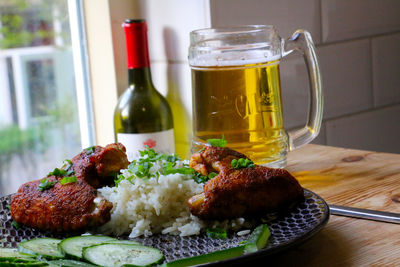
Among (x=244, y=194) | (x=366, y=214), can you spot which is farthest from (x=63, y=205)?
(x=366, y=214)

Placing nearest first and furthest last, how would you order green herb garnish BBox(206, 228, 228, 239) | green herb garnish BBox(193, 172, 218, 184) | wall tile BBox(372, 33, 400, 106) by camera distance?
green herb garnish BBox(206, 228, 228, 239), green herb garnish BBox(193, 172, 218, 184), wall tile BBox(372, 33, 400, 106)

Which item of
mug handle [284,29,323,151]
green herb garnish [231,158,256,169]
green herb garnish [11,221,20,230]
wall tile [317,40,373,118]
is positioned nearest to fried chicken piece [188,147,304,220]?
green herb garnish [231,158,256,169]

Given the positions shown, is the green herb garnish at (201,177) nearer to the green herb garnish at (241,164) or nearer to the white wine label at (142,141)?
the green herb garnish at (241,164)

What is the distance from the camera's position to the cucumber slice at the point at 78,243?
692mm

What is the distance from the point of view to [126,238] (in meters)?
0.80

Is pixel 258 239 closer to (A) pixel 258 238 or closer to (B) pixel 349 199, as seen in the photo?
(A) pixel 258 238

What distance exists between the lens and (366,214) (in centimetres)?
86

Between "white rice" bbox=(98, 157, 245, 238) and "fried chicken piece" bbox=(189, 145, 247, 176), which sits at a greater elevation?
"fried chicken piece" bbox=(189, 145, 247, 176)

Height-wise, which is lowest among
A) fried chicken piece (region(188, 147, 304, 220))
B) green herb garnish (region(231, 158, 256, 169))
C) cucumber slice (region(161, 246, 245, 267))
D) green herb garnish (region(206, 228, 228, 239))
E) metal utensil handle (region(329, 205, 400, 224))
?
metal utensil handle (region(329, 205, 400, 224))

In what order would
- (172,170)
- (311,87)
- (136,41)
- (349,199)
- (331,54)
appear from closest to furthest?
(172,170), (349,199), (311,87), (136,41), (331,54)

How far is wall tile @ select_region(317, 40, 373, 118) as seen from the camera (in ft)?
5.57

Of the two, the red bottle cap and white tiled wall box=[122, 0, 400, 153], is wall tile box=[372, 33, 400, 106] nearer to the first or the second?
white tiled wall box=[122, 0, 400, 153]

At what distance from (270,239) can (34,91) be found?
1054 millimetres

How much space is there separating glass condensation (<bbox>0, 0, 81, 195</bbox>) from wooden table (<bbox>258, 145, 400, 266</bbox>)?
0.67 metres
